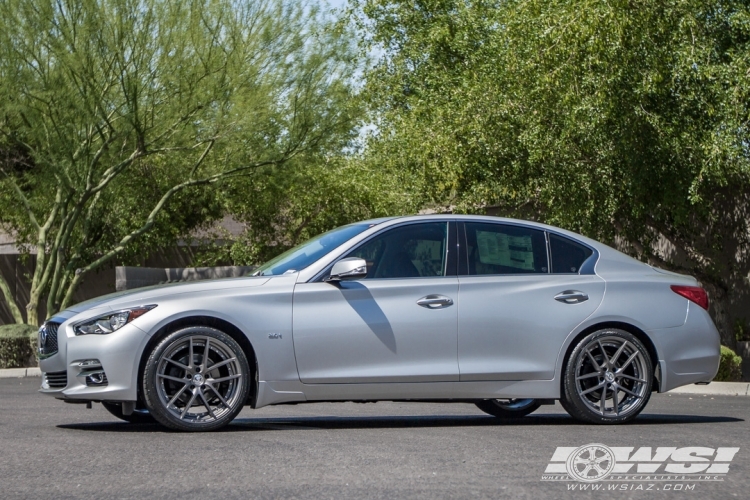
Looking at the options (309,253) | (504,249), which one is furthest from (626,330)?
(309,253)

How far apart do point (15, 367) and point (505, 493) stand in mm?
16721

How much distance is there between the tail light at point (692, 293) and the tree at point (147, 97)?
1447 centimetres

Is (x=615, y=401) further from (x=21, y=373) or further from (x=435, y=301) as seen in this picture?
(x=21, y=373)

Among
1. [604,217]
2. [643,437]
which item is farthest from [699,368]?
[604,217]

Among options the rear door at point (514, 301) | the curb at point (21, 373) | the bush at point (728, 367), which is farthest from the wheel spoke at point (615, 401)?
the curb at point (21, 373)

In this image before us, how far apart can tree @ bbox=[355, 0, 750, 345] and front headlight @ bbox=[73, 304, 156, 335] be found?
986 centimetres

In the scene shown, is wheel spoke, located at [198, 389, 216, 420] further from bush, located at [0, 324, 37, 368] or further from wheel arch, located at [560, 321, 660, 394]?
bush, located at [0, 324, 37, 368]

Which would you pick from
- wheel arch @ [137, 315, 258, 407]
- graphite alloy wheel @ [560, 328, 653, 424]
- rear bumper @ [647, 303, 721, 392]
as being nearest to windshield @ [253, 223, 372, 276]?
wheel arch @ [137, 315, 258, 407]

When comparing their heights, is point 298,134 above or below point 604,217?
above

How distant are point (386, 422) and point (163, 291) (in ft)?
7.33

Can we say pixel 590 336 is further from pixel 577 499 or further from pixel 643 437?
pixel 577 499

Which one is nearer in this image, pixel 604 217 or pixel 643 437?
pixel 643 437

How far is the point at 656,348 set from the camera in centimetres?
940

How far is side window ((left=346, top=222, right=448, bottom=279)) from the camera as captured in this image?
912 cm
